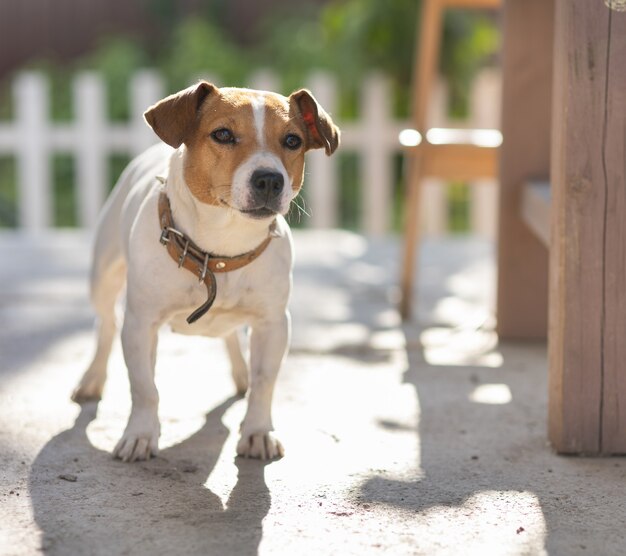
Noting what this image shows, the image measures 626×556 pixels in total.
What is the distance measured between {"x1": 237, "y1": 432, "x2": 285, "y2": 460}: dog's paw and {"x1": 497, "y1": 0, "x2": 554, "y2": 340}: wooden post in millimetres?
1830

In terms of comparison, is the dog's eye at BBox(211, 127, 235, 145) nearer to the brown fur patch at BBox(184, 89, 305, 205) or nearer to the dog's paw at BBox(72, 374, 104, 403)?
the brown fur patch at BBox(184, 89, 305, 205)

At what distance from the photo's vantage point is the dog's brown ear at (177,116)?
292cm

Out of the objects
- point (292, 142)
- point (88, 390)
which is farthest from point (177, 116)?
point (88, 390)

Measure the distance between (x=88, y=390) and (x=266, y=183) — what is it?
1204 millimetres

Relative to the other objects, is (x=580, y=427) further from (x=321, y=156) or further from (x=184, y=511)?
(x=321, y=156)

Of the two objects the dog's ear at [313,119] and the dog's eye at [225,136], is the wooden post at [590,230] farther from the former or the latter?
the dog's eye at [225,136]

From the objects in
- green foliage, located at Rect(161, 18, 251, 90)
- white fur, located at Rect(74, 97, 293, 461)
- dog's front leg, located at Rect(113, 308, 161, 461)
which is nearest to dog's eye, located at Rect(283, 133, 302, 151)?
white fur, located at Rect(74, 97, 293, 461)

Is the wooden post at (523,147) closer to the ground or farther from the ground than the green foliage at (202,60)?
closer to the ground

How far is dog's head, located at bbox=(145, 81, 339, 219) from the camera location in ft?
9.21

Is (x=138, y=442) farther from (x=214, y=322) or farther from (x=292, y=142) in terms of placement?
(x=292, y=142)

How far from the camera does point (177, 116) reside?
2918 mm

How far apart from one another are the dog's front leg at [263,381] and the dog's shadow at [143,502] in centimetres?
7

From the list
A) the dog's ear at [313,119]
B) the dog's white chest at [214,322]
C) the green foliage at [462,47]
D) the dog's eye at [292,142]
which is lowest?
the dog's white chest at [214,322]

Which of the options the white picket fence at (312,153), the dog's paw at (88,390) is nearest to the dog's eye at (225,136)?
the dog's paw at (88,390)
